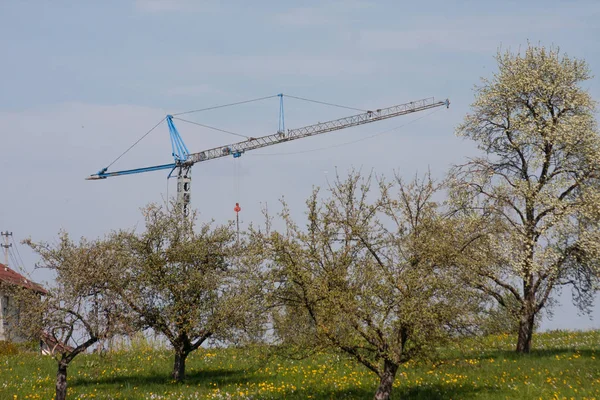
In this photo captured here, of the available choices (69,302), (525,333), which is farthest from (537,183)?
(69,302)

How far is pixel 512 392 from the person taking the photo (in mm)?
25141

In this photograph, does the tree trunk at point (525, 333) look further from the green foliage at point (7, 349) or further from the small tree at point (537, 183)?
the green foliage at point (7, 349)

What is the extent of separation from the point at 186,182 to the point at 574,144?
105 metres

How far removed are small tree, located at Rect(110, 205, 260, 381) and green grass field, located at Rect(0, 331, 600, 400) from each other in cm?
163

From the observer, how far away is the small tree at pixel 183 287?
2838 centimetres

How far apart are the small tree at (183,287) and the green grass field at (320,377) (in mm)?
1632

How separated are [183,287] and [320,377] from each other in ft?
22.6

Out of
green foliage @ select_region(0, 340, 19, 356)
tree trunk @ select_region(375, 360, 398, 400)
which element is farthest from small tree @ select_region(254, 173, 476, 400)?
green foliage @ select_region(0, 340, 19, 356)

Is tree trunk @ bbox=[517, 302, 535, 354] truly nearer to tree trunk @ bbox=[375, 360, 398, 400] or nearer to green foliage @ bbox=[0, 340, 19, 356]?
tree trunk @ bbox=[375, 360, 398, 400]

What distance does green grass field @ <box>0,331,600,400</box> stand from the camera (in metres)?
25.9

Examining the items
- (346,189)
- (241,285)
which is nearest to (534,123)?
(346,189)

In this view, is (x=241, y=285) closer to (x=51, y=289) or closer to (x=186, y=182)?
(x=51, y=289)

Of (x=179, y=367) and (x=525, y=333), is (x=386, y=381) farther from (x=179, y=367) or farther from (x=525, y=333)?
(x=525, y=333)

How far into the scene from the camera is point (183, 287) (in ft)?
93.1
